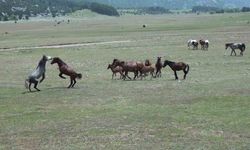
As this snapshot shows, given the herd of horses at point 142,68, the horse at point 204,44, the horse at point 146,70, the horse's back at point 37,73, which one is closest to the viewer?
the horse's back at point 37,73

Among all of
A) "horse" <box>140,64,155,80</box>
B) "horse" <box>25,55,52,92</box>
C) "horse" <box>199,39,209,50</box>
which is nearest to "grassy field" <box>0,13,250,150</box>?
"horse" <box>25,55,52,92</box>

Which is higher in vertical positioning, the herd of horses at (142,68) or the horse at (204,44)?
the herd of horses at (142,68)

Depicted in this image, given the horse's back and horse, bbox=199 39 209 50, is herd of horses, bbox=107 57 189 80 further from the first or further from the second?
horse, bbox=199 39 209 50

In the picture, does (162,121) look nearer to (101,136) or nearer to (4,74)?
(101,136)

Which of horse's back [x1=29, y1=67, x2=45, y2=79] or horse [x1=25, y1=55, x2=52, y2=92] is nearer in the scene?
horse [x1=25, y1=55, x2=52, y2=92]

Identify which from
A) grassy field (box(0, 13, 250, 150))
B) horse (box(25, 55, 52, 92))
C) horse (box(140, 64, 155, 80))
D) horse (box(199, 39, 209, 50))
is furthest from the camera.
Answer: horse (box(199, 39, 209, 50))

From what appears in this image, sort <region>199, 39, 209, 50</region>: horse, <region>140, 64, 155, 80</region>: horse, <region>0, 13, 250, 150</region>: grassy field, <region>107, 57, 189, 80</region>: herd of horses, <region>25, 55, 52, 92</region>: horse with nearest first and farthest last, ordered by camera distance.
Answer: <region>0, 13, 250, 150</region>: grassy field, <region>25, 55, 52, 92</region>: horse, <region>107, 57, 189, 80</region>: herd of horses, <region>140, 64, 155, 80</region>: horse, <region>199, 39, 209, 50</region>: horse

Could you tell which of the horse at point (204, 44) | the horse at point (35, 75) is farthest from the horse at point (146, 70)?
the horse at point (204, 44)

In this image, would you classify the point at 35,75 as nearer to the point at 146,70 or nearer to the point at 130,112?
the point at 146,70

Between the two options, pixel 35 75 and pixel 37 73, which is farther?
pixel 37 73

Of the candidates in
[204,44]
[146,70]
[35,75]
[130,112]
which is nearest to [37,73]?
[35,75]

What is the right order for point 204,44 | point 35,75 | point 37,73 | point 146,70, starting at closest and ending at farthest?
point 35,75, point 37,73, point 146,70, point 204,44

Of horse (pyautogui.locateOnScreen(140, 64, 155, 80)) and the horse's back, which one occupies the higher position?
the horse's back

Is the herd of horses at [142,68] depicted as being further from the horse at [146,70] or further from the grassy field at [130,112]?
the grassy field at [130,112]
